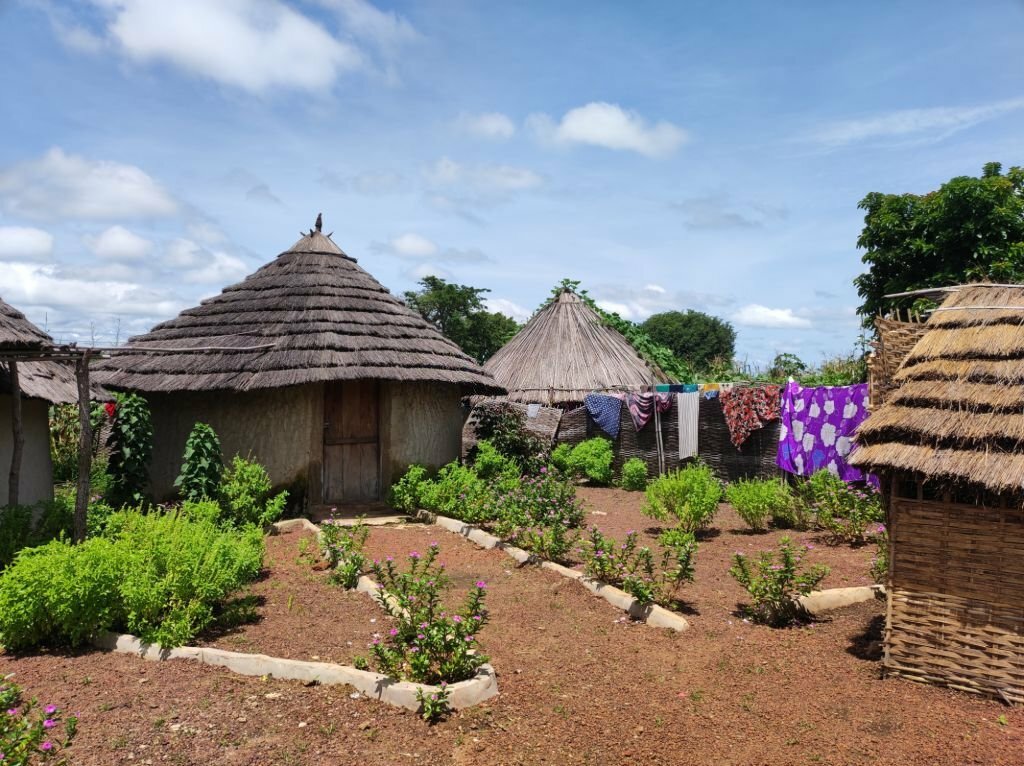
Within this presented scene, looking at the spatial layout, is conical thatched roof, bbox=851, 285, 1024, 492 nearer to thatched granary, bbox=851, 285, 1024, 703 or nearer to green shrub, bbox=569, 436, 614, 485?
thatched granary, bbox=851, 285, 1024, 703

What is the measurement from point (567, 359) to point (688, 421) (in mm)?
5028

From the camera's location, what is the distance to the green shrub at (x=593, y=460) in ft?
48.9

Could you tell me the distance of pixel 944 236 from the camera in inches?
617

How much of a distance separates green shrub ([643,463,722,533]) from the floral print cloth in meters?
2.71

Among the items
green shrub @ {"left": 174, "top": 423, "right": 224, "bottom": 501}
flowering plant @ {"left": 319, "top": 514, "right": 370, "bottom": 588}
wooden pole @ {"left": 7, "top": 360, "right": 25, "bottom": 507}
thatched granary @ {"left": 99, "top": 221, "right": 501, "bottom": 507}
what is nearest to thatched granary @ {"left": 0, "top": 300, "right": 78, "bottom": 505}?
wooden pole @ {"left": 7, "top": 360, "right": 25, "bottom": 507}

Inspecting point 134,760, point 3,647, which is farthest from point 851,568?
point 3,647

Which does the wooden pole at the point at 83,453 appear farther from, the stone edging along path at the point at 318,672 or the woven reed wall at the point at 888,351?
the woven reed wall at the point at 888,351

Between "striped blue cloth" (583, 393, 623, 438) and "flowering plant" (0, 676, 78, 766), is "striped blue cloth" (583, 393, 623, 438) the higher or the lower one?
the higher one

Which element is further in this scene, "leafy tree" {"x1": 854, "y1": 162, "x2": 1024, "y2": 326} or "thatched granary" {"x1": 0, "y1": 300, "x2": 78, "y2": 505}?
"leafy tree" {"x1": 854, "y1": 162, "x2": 1024, "y2": 326}

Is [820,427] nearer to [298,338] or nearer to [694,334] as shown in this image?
[298,338]

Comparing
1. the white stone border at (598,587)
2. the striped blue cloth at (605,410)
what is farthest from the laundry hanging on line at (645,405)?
the white stone border at (598,587)

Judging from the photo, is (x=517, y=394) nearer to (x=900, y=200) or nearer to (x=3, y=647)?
(x=900, y=200)

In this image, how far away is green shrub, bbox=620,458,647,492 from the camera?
14.3 meters

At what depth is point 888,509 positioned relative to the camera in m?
5.50
